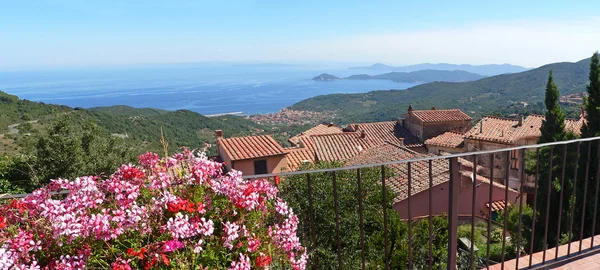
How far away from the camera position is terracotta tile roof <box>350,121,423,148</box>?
2311 cm

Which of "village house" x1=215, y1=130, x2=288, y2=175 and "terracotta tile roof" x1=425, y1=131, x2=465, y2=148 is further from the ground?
"village house" x1=215, y1=130, x2=288, y2=175

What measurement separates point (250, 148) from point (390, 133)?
11.6 metres

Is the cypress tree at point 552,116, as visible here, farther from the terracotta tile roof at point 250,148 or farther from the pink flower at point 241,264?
the pink flower at point 241,264

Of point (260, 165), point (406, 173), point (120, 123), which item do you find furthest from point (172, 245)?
point (120, 123)

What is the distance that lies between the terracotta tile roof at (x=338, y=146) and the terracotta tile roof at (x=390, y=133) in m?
4.12

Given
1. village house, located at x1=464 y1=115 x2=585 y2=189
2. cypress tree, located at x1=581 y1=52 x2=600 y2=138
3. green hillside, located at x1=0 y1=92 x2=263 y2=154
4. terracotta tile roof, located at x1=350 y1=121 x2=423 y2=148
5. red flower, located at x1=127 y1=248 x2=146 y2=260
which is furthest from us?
terracotta tile roof, located at x1=350 y1=121 x2=423 y2=148

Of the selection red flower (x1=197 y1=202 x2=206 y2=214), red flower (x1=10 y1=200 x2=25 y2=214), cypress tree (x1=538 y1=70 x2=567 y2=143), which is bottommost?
cypress tree (x1=538 y1=70 x2=567 y2=143)

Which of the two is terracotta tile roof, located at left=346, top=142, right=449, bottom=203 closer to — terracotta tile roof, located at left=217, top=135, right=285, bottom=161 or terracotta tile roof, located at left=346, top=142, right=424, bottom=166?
terracotta tile roof, located at left=346, top=142, right=424, bottom=166

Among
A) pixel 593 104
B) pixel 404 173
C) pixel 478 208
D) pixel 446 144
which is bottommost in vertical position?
pixel 478 208

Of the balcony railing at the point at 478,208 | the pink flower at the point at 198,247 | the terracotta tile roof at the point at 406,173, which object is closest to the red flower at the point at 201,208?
the pink flower at the point at 198,247

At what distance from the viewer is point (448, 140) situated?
21.7 metres

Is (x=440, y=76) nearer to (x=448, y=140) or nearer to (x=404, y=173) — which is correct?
(x=448, y=140)

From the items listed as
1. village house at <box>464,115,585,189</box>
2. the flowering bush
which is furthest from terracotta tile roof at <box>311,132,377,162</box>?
the flowering bush

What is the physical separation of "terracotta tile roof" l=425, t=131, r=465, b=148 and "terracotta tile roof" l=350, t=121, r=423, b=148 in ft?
3.53
